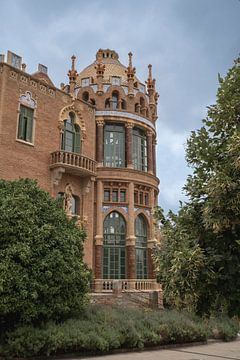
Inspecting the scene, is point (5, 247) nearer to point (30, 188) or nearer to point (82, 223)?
point (30, 188)

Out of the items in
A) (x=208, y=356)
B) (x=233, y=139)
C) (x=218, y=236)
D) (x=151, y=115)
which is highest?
(x=151, y=115)

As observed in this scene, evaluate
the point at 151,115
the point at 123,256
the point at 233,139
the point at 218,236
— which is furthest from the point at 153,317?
the point at 151,115

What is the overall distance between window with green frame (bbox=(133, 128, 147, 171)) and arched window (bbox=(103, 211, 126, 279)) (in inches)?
161

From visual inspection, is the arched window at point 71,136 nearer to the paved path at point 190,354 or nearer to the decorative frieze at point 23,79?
the decorative frieze at point 23,79

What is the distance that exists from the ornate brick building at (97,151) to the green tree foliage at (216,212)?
1274 cm

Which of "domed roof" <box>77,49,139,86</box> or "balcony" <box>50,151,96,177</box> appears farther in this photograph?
"domed roof" <box>77,49,139,86</box>

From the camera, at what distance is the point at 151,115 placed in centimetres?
2936

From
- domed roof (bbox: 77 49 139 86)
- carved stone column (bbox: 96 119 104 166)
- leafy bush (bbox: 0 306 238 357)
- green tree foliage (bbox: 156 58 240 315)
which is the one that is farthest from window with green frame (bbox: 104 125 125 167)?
green tree foliage (bbox: 156 58 240 315)

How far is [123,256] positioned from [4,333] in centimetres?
1333

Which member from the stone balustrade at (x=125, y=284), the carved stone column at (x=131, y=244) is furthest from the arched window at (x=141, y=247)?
the carved stone column at (x=131, y=244)

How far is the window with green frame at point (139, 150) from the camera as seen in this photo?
27.4m

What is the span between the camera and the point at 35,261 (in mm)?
11883

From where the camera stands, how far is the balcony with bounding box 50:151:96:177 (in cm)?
2150

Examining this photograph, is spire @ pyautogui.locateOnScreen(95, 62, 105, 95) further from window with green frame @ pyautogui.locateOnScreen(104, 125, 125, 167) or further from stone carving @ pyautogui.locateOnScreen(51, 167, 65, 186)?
stone carving @ pyautogui.locateOnScreen(51, 167, 65, 186)
